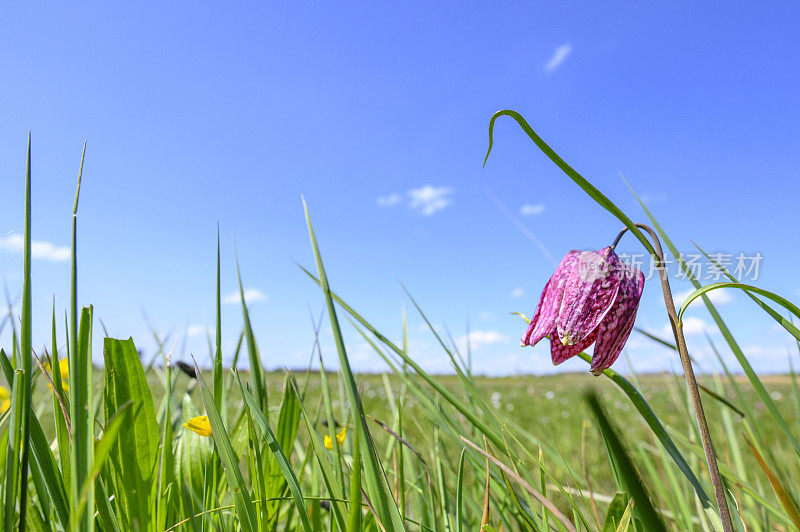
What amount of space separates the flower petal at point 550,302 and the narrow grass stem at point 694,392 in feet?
0.44

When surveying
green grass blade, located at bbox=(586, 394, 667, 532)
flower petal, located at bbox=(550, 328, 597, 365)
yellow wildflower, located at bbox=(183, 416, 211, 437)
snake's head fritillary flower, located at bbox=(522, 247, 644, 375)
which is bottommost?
green grass blade, located at bbox=(586, 394, 667, 532)

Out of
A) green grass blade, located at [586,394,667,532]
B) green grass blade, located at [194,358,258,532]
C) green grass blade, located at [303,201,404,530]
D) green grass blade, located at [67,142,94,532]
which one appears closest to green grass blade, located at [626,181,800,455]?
green grass blade, located at [586,394,667,532]

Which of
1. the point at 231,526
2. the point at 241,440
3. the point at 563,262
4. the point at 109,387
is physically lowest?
the point at 231,526

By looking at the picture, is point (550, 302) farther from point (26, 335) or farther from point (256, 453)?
point (26, 335)

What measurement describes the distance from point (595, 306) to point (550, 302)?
2.6 inches

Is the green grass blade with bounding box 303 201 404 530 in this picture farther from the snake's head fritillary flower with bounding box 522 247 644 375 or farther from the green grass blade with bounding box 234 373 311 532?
the snake's head fritillary flower with bounding box 522 247 644 375

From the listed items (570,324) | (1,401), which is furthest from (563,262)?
(1,401)

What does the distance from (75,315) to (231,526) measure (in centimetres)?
46

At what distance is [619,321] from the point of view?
2.75 ft

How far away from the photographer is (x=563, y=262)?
878mm

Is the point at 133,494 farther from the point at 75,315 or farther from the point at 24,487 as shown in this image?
the point at 75,315

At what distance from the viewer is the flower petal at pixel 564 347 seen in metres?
0.85

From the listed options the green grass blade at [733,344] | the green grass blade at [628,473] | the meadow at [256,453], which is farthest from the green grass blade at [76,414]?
the green grass blade at [733,344]

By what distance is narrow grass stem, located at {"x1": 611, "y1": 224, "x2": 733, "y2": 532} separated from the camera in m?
0.64
